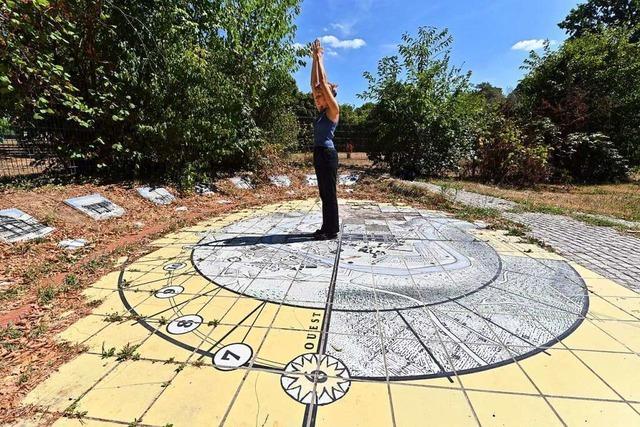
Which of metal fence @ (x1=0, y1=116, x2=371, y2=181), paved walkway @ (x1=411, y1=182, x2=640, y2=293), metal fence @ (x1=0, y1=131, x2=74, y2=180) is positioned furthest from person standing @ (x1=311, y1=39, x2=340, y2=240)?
metal fence @ (x1=0, y1=131, x2=74, y2=180)

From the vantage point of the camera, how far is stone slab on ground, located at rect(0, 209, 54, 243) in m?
3.13

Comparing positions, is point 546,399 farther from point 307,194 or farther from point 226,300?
point 307,194

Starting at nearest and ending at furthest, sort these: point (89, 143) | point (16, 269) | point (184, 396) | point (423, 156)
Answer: point (184, 396)
point (16, 269)
point (89, 143)
point (423, 156)

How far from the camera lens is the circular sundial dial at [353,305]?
5.43 feet

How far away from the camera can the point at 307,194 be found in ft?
22.0

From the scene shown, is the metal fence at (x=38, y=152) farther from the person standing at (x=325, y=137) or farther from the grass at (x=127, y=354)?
the grass at (x=127, y=354)

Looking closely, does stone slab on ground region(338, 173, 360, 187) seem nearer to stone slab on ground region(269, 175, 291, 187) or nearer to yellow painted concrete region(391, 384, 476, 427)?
stone slab on ground region(269, 175, 291, 187)

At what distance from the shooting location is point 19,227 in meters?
3.30

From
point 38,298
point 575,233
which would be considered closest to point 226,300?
point 38,298

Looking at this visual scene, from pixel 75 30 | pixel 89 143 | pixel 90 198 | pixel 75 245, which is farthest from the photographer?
pixel 89 143

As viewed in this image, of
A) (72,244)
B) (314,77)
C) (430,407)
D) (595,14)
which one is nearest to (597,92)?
(314,77)

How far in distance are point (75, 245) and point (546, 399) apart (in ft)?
13.3

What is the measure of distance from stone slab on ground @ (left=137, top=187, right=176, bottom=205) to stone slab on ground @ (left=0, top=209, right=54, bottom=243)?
1667 mm

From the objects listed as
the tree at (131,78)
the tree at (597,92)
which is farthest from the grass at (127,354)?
→ the tree at (597,92)
